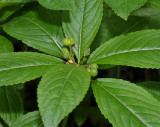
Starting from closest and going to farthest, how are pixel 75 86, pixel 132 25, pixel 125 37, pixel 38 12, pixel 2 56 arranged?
pixel 75 86 → pixel 2 56 → pixel 125 37 → pixel 38 12 → pixel 132 25

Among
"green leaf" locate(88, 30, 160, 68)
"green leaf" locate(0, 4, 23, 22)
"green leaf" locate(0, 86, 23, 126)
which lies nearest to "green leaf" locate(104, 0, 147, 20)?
"green leaf" locate(88, 30, 160, 68)

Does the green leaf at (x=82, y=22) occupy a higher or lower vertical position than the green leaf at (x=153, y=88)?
higher

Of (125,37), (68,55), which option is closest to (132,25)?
(125,37)

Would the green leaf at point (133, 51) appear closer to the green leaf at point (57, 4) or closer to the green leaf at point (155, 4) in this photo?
the green leaf at point (155, 4)

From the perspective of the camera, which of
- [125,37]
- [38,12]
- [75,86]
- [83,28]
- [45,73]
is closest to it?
[75,86]

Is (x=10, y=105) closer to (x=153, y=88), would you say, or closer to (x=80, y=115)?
(x=153, y=88)

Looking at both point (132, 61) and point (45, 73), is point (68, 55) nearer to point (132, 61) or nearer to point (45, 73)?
point (45, 73)

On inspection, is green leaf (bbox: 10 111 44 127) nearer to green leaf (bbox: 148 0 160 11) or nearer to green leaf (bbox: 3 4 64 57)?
green leaf (bbox: 3 4 64 57)

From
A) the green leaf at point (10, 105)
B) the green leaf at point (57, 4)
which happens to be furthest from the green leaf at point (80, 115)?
the green leaf at point (57, 4)
